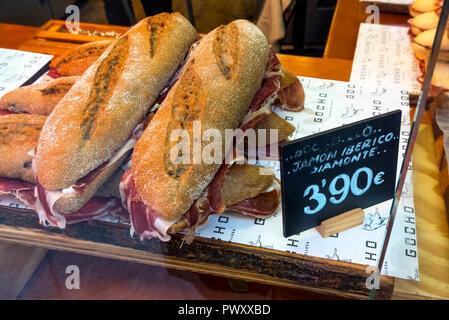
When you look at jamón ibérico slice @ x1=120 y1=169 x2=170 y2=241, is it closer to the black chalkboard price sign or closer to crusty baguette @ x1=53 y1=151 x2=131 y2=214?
crusty baguette @ x1=53 y1=151 x2=131 y2=214

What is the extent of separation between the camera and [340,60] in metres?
1.87

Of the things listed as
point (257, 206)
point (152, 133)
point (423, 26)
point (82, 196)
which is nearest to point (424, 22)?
point (423, 26)

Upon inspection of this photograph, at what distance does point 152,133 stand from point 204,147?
161mm

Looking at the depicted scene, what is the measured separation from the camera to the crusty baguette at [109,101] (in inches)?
46.9

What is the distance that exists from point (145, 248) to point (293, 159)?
0.52 m

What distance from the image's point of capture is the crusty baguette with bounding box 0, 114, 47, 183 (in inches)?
50.6

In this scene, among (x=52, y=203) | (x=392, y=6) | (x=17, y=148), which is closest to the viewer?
(x=52, y=203)

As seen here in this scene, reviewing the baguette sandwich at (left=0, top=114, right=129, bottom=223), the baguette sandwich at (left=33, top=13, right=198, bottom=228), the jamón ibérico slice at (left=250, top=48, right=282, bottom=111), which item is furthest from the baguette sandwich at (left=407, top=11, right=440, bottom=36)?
the baguette sandwich at (left=0, top=114, right=129, bottom=223)

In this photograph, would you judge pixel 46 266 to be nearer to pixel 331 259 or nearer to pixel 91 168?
pixel 91 168

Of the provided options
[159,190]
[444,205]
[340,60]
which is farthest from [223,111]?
[340,60]

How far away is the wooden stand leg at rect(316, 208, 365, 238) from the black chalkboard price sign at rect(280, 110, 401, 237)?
1 cm

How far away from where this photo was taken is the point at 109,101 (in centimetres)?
128

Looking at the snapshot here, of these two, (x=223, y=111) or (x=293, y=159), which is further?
(x=223, y=111)

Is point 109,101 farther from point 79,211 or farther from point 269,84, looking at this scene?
point 269,84
